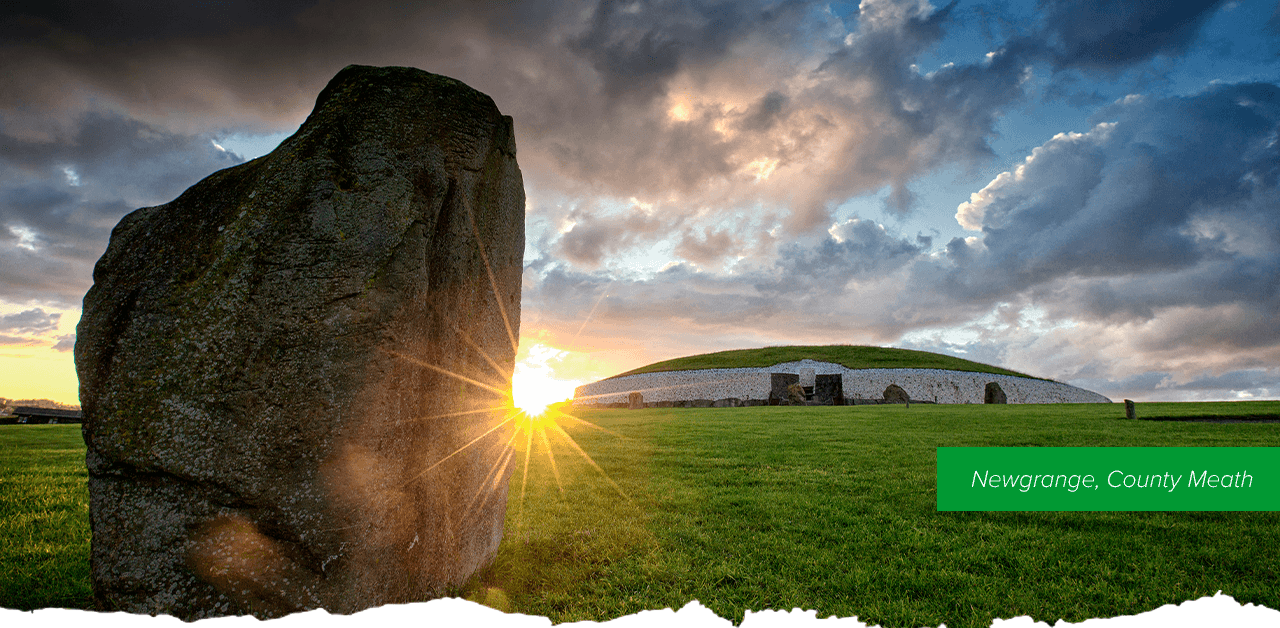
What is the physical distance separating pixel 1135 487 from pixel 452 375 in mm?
7459

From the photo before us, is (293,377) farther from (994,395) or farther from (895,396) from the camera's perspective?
(994,395)

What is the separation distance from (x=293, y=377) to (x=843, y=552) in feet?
13.7

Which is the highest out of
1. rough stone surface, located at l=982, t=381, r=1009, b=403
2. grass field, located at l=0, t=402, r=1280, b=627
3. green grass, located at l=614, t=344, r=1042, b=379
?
green grass, located at l=614, t=344, r=1042, b=379

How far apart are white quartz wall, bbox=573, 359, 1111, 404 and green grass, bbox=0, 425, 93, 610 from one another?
32300 millimetres

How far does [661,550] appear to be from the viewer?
4793 mm

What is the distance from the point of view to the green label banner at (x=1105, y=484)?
20.1 feet

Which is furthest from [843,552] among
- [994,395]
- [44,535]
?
[994,395]

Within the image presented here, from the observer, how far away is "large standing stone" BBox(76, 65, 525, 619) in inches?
119

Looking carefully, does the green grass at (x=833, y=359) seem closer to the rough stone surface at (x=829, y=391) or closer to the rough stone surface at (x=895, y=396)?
the rough stone surface at (x=895, y=396)

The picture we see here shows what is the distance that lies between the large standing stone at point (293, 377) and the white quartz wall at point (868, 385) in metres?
35.4

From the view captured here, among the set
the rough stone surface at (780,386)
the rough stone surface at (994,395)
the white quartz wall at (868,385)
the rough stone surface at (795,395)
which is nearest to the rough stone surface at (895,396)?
the rough stone surface at (994,395)

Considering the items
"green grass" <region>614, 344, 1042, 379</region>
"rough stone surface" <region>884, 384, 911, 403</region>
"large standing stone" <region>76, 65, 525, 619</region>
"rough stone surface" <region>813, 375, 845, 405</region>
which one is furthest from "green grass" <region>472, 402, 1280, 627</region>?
"green grass" <region>614, 344, 1042, 379</region>

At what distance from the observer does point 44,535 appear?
5.15m

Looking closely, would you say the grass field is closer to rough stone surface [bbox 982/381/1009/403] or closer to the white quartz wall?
rough stone surface [bbox 982/381/1009/403]
